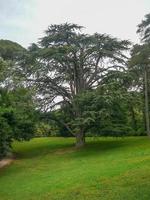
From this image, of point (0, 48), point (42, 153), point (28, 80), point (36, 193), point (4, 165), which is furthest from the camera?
point (0, 48)

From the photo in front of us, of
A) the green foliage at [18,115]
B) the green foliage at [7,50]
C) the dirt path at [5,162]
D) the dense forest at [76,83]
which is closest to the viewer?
the green foliage at [18,115]

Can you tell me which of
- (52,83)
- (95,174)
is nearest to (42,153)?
(52,83)

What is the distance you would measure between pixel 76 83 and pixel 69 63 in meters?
2.13

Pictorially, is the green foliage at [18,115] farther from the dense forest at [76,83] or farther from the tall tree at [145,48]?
the tall tree at [145,48]

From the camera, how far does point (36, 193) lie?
13.6 meters

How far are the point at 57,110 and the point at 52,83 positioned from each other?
2.62 m

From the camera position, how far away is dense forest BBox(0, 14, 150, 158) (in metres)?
29.6

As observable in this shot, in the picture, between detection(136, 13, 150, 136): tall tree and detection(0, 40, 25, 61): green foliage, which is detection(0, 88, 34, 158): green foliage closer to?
detection(0, 40, 25, 61): green foliage

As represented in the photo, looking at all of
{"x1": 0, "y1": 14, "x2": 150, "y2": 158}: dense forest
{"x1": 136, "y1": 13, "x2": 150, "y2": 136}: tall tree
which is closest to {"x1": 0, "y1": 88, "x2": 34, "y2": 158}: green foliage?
{"x1": 0, "y1": 14, "x2": 150, "y2": 158}: dense forest

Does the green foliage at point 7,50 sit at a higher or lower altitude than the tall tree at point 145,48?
higher

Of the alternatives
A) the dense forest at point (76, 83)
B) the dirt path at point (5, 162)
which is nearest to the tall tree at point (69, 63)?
the dense forest at point (76, 83)

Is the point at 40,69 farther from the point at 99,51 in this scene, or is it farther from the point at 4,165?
the point at 4,165

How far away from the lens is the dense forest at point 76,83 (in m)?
29.6

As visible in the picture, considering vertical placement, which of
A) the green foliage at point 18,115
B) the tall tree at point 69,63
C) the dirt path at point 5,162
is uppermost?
the tall tree at point 69,63
